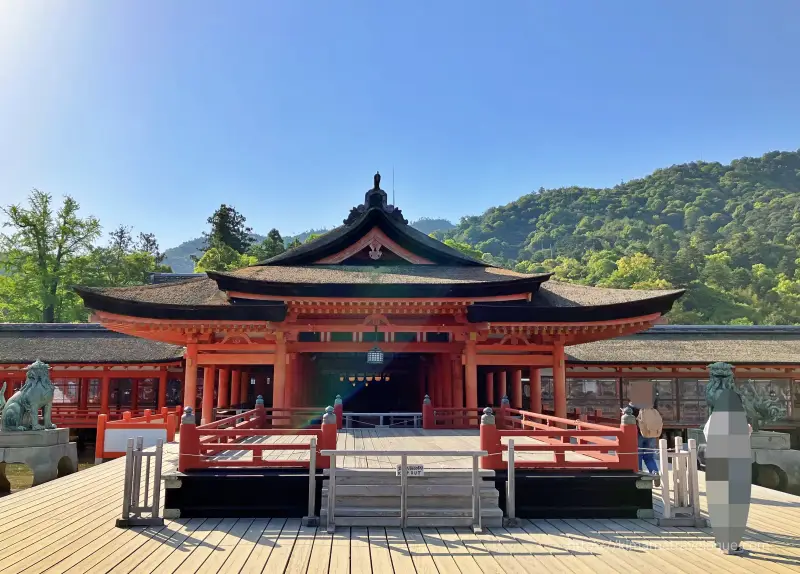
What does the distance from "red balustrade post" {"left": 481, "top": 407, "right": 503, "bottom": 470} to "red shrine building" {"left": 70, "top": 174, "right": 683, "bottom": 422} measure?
6402 millimetres

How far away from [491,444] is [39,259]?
54.0 metres

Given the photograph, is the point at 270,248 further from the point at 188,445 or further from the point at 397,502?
the point at 397,502

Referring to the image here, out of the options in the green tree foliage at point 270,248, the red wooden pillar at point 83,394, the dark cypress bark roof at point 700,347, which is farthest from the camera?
the green tree foliage at point 270,248

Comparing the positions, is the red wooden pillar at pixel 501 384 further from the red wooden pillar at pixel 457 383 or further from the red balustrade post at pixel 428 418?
the red balustrade post at pixel 428 418

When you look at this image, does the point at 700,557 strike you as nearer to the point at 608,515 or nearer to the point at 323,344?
the point at 608,515

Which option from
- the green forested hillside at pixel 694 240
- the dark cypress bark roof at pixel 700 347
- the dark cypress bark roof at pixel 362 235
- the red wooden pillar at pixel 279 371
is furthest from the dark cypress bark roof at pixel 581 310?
the green forested hillside at pixel 694 240

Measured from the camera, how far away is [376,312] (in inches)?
692

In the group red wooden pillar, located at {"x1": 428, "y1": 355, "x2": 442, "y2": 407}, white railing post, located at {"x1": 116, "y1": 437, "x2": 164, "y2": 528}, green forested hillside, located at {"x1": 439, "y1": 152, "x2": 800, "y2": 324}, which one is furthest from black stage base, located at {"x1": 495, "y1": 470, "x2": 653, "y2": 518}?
green forested hillside, located at {"x1": 439, "y1": 152, "x2": 800, "y2": 324}

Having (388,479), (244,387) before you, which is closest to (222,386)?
(244,387)

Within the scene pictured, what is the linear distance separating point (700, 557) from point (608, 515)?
8.11 ft

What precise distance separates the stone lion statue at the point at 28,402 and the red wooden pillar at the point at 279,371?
9.87 metres

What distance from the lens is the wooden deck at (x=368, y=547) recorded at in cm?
777

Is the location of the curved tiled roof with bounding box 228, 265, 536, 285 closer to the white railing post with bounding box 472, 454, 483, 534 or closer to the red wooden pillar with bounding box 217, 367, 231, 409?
the red wooden pillar with bounding box 217, 367, 231, 409

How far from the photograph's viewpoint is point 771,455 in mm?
19688
